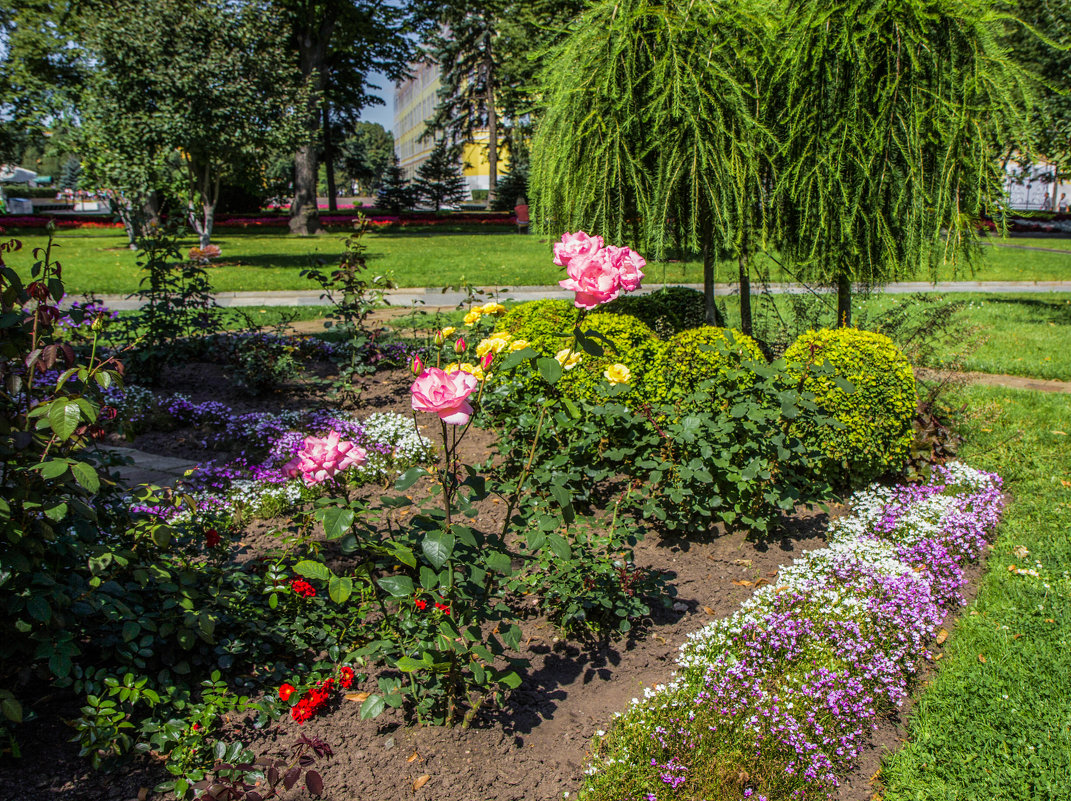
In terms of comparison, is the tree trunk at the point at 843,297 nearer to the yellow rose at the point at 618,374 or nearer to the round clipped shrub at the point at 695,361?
the round clipped shrub at the point at 695,361

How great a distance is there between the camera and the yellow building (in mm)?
71894

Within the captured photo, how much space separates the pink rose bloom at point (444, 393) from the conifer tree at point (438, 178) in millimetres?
38426

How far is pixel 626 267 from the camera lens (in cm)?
206

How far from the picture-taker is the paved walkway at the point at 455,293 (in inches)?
412

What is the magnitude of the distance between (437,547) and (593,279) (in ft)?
2.89

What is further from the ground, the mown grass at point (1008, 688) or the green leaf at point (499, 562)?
the green leaf at point (499, 562)

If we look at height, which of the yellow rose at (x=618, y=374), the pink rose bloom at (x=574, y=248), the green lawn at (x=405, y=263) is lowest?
the yellow rose at (x=618, y=374)

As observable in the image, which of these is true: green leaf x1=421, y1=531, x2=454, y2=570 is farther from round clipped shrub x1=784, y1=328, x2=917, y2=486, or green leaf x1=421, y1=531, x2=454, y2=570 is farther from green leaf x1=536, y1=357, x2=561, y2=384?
round clipped shrub x1=784, y1=328, x2=917, y2=486

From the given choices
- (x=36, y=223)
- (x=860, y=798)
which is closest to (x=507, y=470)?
(x=860, y=798)

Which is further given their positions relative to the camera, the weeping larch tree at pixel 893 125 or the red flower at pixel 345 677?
the weeping larch tree at pixel 893 125

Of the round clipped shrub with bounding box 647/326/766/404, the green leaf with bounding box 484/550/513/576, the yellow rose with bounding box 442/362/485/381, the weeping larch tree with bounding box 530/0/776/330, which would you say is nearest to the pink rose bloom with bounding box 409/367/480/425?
the yellow rose with bounding box 442/362/485/381

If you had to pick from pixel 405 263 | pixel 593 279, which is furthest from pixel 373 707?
pixel 405 263

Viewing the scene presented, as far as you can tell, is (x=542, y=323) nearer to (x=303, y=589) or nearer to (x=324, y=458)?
(x=303, y=589)

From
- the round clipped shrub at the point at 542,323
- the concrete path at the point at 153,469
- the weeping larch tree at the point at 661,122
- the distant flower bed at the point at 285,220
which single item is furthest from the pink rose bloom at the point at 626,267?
the distant flower bed at the point at 285,220
